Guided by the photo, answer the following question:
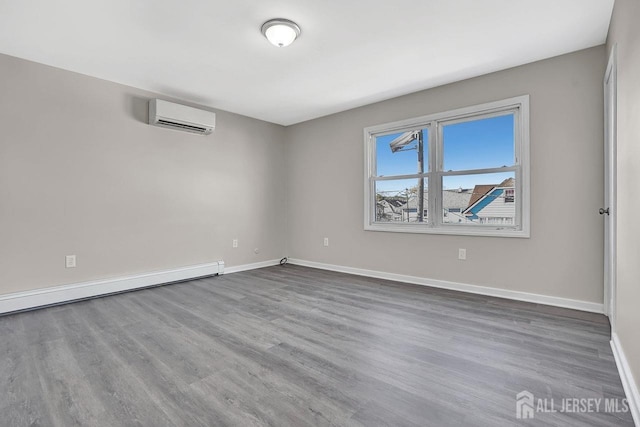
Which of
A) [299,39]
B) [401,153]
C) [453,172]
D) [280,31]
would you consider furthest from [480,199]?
[280,31]

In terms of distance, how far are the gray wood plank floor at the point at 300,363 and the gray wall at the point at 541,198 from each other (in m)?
0.38

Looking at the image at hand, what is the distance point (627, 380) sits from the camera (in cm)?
157

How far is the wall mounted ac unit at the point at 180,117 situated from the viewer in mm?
3635

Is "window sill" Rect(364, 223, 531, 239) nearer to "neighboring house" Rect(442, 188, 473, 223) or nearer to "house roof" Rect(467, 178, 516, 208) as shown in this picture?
"neighboring house" Rect(442, 188, 473, 223)

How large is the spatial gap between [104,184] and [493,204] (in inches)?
171

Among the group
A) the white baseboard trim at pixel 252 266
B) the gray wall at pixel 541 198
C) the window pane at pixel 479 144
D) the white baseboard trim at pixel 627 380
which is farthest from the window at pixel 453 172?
the white baseboard trim at pixel 252 266

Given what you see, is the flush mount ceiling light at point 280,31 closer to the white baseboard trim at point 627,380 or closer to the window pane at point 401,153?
the window pane at point 401,153

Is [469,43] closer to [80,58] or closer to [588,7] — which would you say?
[588,7]

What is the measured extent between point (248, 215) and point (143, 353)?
298 cm

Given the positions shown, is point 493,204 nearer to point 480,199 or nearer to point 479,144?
point 480,199

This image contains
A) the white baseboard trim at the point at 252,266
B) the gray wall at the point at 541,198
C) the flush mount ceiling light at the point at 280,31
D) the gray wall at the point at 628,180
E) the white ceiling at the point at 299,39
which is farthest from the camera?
the white baseboard trim at the point at 252,266

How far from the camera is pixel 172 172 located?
3.99 metres

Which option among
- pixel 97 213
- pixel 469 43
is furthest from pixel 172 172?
pixel 469 43

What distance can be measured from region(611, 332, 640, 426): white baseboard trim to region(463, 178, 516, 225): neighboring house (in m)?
1.46
